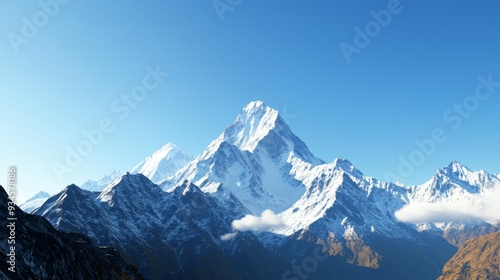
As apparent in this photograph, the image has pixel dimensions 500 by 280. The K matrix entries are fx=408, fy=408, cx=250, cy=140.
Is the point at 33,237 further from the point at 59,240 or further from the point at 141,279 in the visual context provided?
the point at 141,279

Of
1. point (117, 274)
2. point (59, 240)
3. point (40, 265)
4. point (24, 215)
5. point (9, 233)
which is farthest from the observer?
point (117, 274)

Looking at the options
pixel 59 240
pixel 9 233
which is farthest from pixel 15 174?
pixel 59 240

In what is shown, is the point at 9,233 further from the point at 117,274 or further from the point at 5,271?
the point at 117,274

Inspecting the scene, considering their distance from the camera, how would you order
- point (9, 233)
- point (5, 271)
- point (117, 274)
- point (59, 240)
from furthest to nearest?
point (117, 274) < point (59, 240) < point (9, 233) < point (5, 271)

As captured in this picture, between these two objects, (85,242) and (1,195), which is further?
(85,242)

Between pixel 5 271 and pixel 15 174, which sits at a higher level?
pixel 15 174

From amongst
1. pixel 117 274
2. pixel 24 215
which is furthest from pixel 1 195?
pixel 117 274
